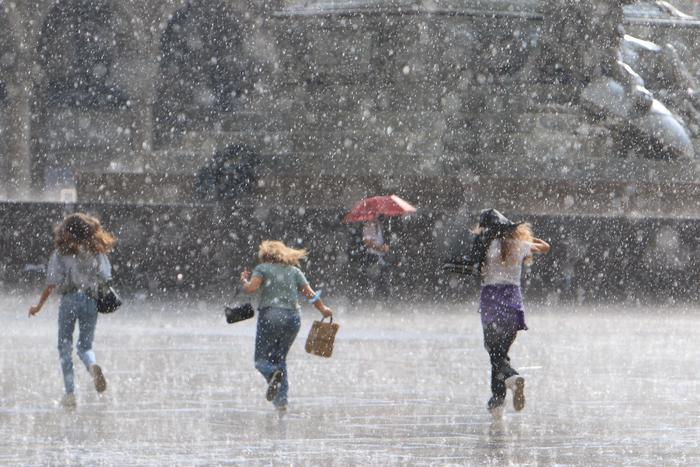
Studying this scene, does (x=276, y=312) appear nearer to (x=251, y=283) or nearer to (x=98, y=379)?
(x=251, y=283)

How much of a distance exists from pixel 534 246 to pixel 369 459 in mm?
3114

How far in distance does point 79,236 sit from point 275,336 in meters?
1.57

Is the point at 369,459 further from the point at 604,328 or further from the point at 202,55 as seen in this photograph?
the point at 202,55

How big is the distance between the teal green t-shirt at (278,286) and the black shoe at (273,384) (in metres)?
0.48

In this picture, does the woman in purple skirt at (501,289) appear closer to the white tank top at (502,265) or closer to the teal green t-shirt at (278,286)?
the white tank top at (502,265)

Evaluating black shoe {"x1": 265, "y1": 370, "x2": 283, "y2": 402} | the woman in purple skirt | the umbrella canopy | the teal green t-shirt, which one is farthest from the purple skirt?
the umbrella canopy

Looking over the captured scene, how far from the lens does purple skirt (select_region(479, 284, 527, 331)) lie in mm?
11531

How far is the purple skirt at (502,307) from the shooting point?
454 inches

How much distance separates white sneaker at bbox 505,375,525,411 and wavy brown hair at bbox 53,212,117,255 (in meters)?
2.99

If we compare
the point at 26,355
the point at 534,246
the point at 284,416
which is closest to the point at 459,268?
the point at 534,246

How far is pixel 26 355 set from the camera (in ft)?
52.0

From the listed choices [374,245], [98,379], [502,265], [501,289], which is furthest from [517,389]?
[374,245]

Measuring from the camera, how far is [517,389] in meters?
11.3

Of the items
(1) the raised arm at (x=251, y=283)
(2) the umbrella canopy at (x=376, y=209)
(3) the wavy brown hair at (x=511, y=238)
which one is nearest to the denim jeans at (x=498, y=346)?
(3) the wavy brown hair at (x=511, y=238)
